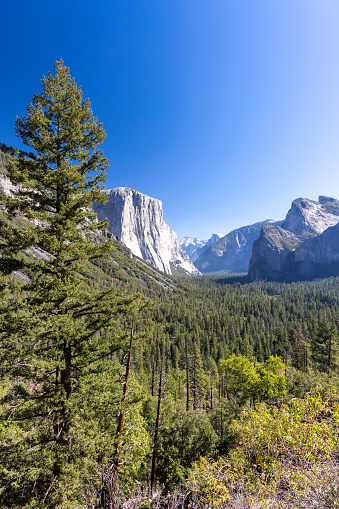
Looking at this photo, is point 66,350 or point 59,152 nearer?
point 66,350

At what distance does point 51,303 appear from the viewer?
7621 mm

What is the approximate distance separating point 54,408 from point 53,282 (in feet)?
12.2

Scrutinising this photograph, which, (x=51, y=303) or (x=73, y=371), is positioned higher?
(x=51, y=303)

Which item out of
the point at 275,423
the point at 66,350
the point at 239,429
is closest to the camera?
the point at 66,350

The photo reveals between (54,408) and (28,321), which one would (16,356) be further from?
(54,408)

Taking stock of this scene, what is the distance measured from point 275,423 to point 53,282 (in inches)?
420

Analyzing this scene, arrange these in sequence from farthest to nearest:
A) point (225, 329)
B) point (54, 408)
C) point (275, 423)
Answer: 1. point (225, 329)
2. point (275, 423)
3. point (54, 408)

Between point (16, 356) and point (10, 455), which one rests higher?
point (16, 356)

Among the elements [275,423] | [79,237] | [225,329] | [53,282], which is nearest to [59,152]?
[79,237]

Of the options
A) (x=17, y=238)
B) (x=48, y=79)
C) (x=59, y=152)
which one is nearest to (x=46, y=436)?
(x=17, y=238)

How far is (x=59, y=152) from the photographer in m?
8.32

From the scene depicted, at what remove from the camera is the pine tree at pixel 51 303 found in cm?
632

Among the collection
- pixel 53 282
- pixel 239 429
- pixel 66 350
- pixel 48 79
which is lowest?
pixel 239 429

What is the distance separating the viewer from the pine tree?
6.32 metres
